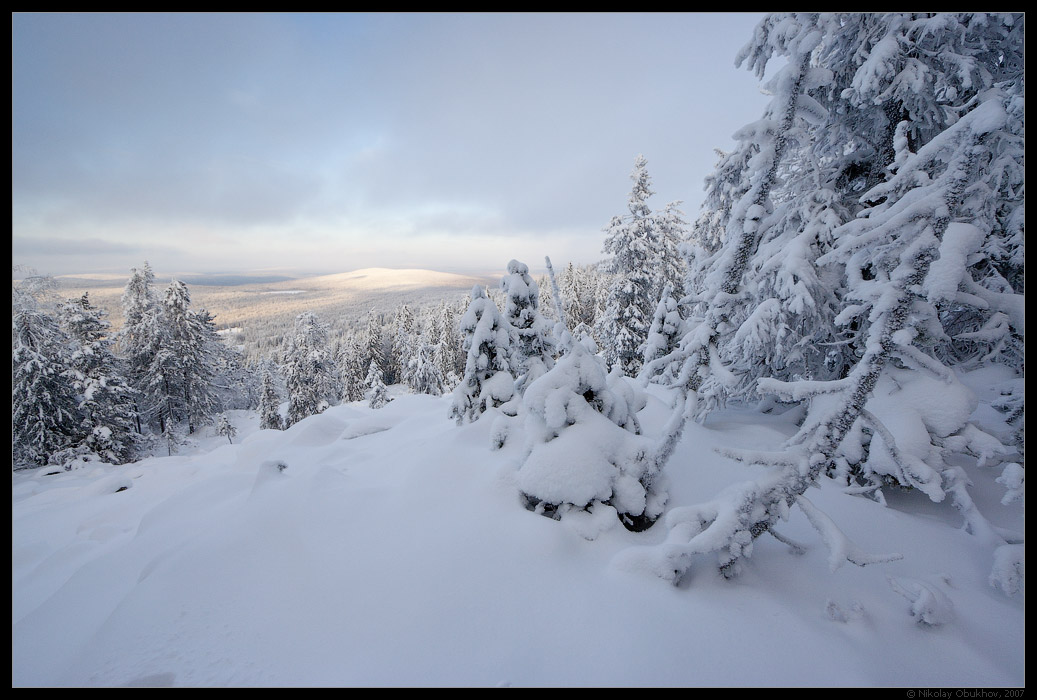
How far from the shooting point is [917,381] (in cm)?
529

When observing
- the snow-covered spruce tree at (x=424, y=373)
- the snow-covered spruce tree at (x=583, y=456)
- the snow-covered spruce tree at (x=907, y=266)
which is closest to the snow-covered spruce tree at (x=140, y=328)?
the snow-covered spruce tree at (x=424, y=373)

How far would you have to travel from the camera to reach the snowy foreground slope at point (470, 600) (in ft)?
9.64

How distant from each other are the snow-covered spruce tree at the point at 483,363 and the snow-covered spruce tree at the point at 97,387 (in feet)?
80.6

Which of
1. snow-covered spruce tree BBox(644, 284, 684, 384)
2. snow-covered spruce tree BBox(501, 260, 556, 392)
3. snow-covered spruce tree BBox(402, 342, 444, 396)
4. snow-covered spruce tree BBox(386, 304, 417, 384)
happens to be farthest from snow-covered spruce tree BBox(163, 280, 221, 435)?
snow-covered spruce tree BBox(644, 284, 684, 384)

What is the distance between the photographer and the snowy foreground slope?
9.64 feet

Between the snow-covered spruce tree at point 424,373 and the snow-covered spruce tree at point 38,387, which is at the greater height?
the snow-covered spruce tree at point 38,387

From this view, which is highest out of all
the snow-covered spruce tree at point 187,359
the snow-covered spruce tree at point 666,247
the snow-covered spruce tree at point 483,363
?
the snow-covered spruce tree at point 666,247

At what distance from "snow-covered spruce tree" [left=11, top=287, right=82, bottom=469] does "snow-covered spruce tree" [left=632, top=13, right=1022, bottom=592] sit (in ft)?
96.5

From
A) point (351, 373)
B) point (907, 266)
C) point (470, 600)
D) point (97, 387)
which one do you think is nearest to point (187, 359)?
point (97, 387)

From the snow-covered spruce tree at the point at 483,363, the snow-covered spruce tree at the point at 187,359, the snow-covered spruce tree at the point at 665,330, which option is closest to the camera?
the snow-covered spruce tree at the point at 483,363

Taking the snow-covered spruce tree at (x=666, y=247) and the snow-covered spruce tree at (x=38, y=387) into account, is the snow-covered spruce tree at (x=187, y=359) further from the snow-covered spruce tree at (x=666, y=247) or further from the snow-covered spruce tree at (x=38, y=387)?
the snow-covered spruce tree at (x=666, y=247)

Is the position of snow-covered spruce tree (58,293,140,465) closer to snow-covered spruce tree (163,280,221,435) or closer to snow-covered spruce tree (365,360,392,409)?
snow-covered spruce tree (163,280,221,435)

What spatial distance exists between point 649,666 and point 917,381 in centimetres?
581

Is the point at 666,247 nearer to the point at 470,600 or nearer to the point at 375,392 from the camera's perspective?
the point at 470,600
